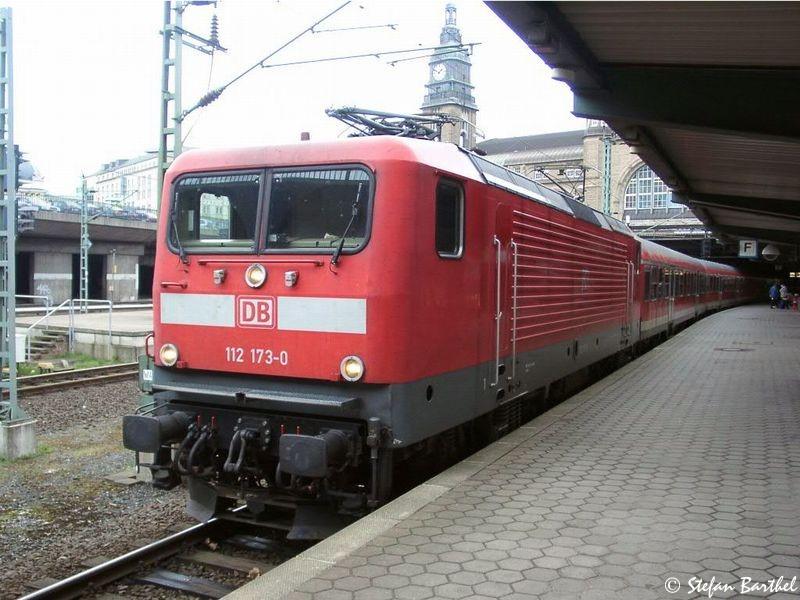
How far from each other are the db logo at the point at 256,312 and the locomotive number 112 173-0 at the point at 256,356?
188 mm

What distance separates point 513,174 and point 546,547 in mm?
4147

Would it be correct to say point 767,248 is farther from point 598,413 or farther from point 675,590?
point 675,590

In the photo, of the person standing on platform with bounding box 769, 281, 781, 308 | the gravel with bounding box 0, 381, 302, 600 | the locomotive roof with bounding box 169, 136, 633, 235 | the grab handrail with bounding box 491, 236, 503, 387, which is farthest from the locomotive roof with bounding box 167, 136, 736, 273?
the person standing on platform with bounding box 769, 281, 781, 308

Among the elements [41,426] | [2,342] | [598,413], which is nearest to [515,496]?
[598,413]

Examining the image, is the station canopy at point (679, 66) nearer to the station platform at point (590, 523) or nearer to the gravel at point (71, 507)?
the station platform at point (590, 523)

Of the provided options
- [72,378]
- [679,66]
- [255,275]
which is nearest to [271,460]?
[255,275]

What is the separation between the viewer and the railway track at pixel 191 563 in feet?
16.5

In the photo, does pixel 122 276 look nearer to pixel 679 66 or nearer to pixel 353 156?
pixel 679 66

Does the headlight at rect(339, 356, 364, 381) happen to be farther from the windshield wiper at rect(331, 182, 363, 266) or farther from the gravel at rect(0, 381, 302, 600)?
the gravel at rect(0, 381, 302, 600)

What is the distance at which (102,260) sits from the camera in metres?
47.4

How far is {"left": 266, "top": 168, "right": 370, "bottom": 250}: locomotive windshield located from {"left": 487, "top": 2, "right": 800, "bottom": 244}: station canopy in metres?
2.76

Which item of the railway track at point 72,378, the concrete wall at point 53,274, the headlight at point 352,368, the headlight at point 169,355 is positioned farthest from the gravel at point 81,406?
the concrete wall at point 53,274

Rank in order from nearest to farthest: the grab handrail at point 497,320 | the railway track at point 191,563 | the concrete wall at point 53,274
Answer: the railway track at point 191,563, the grab handrail at point 497,320, the concrete wall at point 53,274

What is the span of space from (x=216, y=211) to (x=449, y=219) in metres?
1.87
